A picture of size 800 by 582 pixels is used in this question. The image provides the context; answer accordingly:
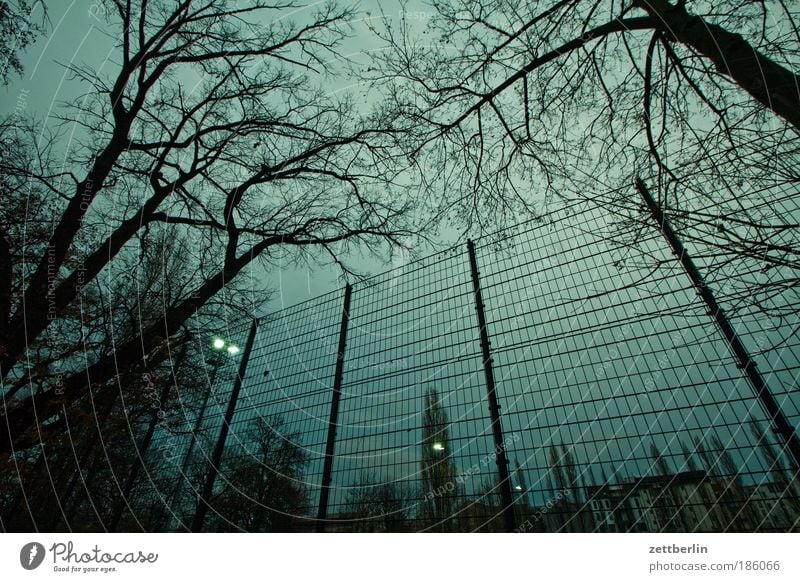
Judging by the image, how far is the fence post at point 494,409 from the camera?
361 centimetres

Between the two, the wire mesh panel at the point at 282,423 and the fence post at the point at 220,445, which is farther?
the fence post at the point at 220,445

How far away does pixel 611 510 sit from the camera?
317 cm

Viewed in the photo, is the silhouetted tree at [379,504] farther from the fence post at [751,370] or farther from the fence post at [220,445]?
the fence post at [751,370]

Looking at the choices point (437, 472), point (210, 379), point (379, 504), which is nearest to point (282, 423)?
point (379, 504)

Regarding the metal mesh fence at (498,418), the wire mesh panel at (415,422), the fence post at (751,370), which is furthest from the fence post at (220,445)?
the fence post at (751,370)

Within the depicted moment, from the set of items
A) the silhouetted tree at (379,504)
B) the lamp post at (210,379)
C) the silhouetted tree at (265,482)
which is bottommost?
the silhouetted tree at (379,504)

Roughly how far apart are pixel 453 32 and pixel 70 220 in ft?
14.8

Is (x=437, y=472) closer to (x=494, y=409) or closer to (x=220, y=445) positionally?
(x=494, y=409)

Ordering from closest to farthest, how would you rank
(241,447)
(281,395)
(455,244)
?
(455,244) < (281,395) < (241,447)

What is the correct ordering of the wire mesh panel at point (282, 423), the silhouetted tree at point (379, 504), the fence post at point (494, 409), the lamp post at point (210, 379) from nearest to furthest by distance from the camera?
the fence post at point (494, 409)
the silhouetted tree at point (379, 504)
the wire mesh panel at point (282, 423)
the lamp post at point (210, 379)

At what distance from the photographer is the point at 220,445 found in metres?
6.79

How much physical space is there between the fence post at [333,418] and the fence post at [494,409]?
2484 millimetres
